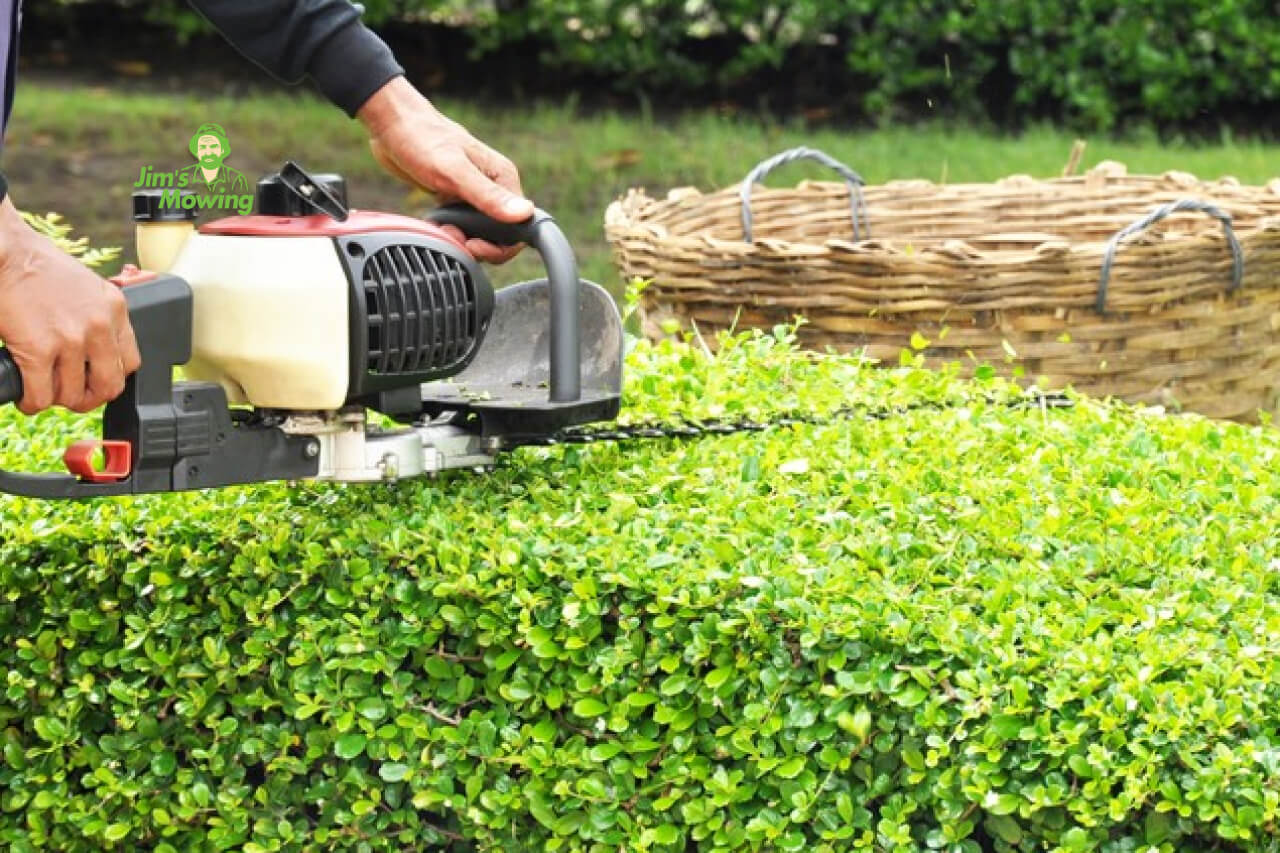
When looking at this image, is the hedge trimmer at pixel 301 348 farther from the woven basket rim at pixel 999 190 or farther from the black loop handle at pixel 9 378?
the woven basket rim at pixel 999 190

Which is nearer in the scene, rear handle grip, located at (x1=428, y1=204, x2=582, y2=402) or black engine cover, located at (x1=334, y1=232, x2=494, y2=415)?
black engine cover, located at (x1=334, y1=232, x2=494, y2=415)

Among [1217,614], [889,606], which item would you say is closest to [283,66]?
[889,606]

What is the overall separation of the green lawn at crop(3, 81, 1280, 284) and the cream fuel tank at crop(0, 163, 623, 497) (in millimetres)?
3962

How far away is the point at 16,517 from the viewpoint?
2475mm

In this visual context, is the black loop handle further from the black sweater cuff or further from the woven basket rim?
the woven basket rim

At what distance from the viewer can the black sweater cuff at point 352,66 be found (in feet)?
8.40

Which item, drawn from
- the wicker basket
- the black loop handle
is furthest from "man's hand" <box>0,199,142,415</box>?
the wicker basket

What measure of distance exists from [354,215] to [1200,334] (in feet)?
6.68

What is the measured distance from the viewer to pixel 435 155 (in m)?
2.52

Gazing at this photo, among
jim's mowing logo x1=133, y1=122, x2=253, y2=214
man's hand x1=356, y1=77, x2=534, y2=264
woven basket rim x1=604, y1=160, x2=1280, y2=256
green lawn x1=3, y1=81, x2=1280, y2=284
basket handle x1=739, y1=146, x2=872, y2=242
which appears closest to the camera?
jim's mowing logo x1=133, y1=122, x2=253, y2=214

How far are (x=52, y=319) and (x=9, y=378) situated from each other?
3.1 inches

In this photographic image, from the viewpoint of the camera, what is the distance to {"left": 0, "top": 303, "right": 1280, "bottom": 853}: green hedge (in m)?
1.86

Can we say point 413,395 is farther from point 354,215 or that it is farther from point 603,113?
point 603,113

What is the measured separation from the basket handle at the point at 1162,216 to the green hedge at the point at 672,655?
34.8 inches
